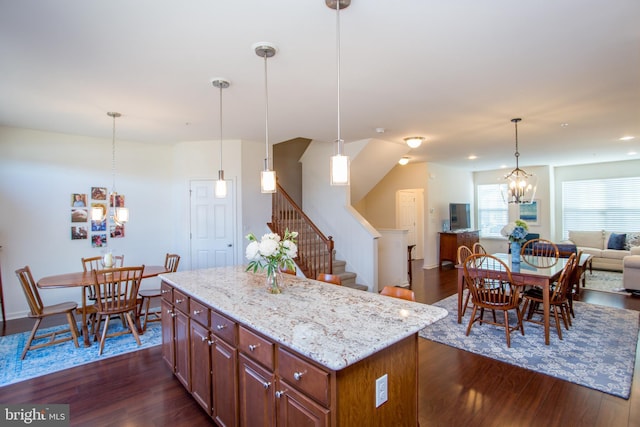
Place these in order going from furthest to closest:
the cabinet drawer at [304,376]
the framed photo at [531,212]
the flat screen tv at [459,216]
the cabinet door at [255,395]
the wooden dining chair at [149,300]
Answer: the framed photo at [531,212] → the flat screen tv at [459,216] → the wooden dining chair at [149,300] → the cabinet door at [255,395] → the cabinet drawer at [304,376]

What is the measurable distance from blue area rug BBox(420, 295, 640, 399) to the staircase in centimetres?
199

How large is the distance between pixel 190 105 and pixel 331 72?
1.81 metres

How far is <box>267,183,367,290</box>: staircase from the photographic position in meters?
5.47

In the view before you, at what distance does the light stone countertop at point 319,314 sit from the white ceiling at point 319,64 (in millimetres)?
1828

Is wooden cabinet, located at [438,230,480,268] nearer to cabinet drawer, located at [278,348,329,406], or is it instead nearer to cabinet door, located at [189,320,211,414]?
cabinet door, located at [189,320,211,414]

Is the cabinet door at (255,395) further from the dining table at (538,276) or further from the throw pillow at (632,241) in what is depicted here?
the throw pillow at (632,241)

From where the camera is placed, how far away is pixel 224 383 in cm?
204

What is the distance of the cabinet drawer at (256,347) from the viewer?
164cm

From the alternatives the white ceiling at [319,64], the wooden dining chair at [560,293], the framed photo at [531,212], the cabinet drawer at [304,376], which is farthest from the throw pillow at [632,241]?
the cabinet drawer at [304,376]

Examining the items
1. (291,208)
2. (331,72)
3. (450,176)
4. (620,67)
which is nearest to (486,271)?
(620,67)

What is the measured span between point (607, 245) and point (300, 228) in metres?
7.67

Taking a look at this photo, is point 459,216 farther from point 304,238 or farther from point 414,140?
point 304,238

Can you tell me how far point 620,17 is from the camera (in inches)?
80.6

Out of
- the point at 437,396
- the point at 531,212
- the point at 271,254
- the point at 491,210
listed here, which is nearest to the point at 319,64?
the point at 271,254
